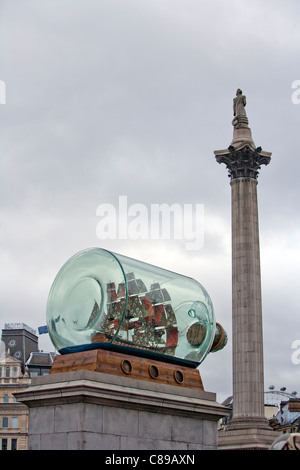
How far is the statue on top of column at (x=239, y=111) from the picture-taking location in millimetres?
54125

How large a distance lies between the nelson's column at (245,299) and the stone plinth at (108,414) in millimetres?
36140

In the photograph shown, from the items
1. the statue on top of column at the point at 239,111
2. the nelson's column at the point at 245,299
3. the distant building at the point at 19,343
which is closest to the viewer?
the nelson's column at the point at 245,299

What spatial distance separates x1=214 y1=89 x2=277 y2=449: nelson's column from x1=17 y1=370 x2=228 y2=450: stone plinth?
36140 mm

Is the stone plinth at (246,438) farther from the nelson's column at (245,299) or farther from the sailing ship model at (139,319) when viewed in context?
the sailing ship model at (139,319)

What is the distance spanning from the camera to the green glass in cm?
1010

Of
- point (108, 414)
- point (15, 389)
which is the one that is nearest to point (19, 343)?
point (15, 389)

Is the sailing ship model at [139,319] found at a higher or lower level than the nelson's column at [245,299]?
lower

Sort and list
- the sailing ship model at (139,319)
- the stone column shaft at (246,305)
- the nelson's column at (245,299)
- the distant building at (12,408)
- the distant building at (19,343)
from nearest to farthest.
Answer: the sailing ship model at (139,319)
the nelson's column at (245,299)
the stone column shaft at (246,305)
the distant building at (12,408)
the distant building at (19,343)

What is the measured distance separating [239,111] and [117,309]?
4611 cm

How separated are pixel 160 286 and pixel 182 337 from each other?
0.86 meters

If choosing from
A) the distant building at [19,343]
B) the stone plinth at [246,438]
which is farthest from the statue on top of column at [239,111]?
the distant building at [19,343]

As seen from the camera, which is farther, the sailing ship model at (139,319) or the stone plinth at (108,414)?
the sailing ship model at (139,319)

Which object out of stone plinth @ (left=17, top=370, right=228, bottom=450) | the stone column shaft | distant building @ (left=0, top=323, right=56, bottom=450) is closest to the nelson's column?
the stone column shaft

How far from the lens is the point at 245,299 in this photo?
49.9m
